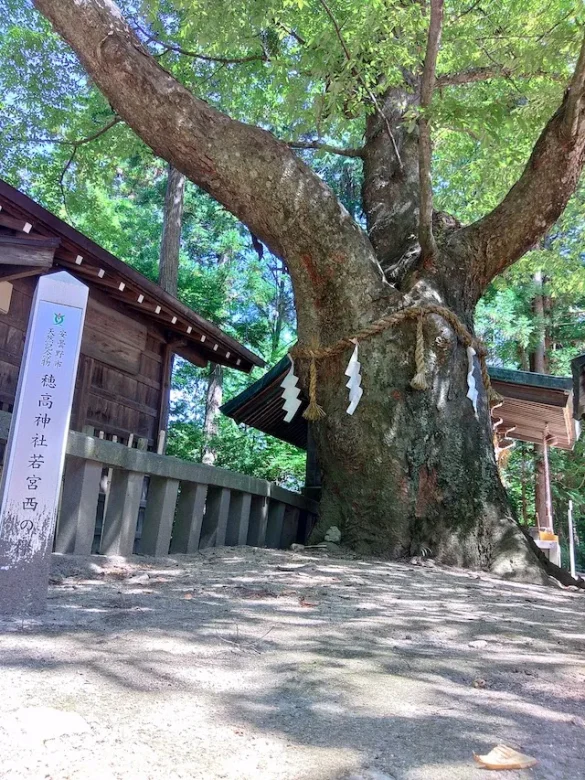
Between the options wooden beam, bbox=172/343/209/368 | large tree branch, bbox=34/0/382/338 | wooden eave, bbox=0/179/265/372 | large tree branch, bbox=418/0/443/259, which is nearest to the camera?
large tree branch, bbox=418/0/443/259

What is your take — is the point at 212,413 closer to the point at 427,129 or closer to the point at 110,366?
the point at 110,366

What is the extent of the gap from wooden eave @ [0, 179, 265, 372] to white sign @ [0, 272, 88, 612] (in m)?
3.31

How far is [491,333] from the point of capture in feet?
62.3

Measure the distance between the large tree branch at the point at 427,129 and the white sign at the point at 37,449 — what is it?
317 centimetres

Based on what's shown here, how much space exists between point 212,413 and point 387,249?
12.0 m

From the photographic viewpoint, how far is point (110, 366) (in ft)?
26.9

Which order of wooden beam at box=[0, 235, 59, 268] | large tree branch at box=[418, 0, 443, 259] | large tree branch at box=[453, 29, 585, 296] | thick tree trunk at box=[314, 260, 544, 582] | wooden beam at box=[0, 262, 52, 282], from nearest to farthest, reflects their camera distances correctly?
large tree branch at box=[418, 0, 443, 259], thick tree trunk at box=[314, 260, 544, 582], large tree branch at box=[453, 29, 585, 296], wooden beam at box=[0, 235, 59, 268], wooden beam at box=[0, 262, 52, 282]

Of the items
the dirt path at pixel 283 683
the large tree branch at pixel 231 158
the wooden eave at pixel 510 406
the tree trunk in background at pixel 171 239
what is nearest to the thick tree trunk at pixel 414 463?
the large tree branch at pixel 231 158

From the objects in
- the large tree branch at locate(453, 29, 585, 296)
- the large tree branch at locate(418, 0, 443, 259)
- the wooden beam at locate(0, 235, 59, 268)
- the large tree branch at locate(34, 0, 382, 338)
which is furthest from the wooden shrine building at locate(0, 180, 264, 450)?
the large tree branch at locate(453, 29, 585, 296)

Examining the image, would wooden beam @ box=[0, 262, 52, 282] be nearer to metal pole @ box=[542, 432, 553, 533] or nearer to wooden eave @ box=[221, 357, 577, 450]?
wooden eave @ box=[221, 357, 577, 450]

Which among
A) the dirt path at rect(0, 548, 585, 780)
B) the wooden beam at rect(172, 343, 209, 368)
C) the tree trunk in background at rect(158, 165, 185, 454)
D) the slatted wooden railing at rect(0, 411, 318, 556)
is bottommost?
the dirt path at rect(0, 548, 585, 780)

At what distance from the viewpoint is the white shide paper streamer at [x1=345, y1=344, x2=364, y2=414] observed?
5320mm

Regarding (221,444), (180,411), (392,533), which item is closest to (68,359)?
(392,533)

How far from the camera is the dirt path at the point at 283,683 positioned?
141 cm
